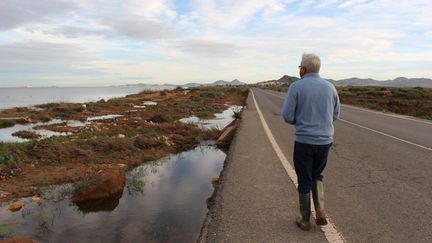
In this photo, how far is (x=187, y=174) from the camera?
1055 centimetres

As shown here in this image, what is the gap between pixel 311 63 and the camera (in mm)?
4645

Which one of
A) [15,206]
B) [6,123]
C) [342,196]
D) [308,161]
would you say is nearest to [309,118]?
[308,161]

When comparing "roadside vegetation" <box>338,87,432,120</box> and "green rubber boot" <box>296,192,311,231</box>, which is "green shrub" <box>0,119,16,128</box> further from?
"roadside vegetation" <box>338,87,432,120</box>

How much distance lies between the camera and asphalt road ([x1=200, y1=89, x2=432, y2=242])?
15.5 feet

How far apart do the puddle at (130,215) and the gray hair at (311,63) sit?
3.10 metres

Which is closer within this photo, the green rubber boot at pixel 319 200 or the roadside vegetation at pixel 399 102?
the green rubber boot at pixel 319 200

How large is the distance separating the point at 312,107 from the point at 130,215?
425cm

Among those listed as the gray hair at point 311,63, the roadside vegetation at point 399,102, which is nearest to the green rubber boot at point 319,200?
the gray hair at point 311,63

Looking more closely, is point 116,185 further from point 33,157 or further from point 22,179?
point 33,157

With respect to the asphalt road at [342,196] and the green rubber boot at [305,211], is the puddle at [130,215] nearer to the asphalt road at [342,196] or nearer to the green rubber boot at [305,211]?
the asphalt road at [342,196]

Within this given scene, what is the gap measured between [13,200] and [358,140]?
940cm

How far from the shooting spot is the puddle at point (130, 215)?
6.43 metres

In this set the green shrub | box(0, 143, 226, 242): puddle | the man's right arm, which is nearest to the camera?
the man's right arm

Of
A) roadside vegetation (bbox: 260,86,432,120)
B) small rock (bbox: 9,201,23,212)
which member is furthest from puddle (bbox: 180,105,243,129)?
small rock (bbox: 9,201,23,212)
